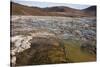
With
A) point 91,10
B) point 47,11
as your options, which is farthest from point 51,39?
point 91,10

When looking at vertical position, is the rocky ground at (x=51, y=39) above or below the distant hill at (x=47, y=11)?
below

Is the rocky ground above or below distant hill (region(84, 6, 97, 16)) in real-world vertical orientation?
below

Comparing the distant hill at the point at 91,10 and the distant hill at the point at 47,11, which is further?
the distant hill at the point at 91,10

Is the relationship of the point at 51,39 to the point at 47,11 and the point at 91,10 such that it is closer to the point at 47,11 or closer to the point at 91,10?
the point at 47,11

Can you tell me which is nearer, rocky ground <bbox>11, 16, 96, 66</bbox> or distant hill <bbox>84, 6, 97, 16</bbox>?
rocky ground <bbox>11, 16, 96, 66</bbox>
